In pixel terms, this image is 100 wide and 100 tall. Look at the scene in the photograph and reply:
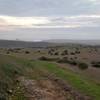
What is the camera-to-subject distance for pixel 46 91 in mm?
19297

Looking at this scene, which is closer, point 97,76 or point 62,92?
point 62,92

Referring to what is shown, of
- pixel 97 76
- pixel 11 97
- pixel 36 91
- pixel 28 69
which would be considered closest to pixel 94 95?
pixel 36 91

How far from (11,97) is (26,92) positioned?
5.07ft

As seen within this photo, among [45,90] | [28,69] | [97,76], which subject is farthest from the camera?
[97,76]

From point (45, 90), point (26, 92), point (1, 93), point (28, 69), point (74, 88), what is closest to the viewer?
point (1, 93)

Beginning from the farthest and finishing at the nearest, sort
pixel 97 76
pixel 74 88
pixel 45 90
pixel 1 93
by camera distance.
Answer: pixel 97 76, pixel 74 88, pixel 45 90, pixel 1 93

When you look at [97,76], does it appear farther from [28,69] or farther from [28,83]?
[28,83]

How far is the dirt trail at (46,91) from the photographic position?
59.0ft

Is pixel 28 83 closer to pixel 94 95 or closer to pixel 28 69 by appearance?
pixel 94 95

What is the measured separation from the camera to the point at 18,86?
1941 cm

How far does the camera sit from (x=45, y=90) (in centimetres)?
1958

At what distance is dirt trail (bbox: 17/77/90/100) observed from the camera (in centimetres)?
1800

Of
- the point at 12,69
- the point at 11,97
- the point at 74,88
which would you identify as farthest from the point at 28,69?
the point at 11,97

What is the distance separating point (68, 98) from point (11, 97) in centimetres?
322
